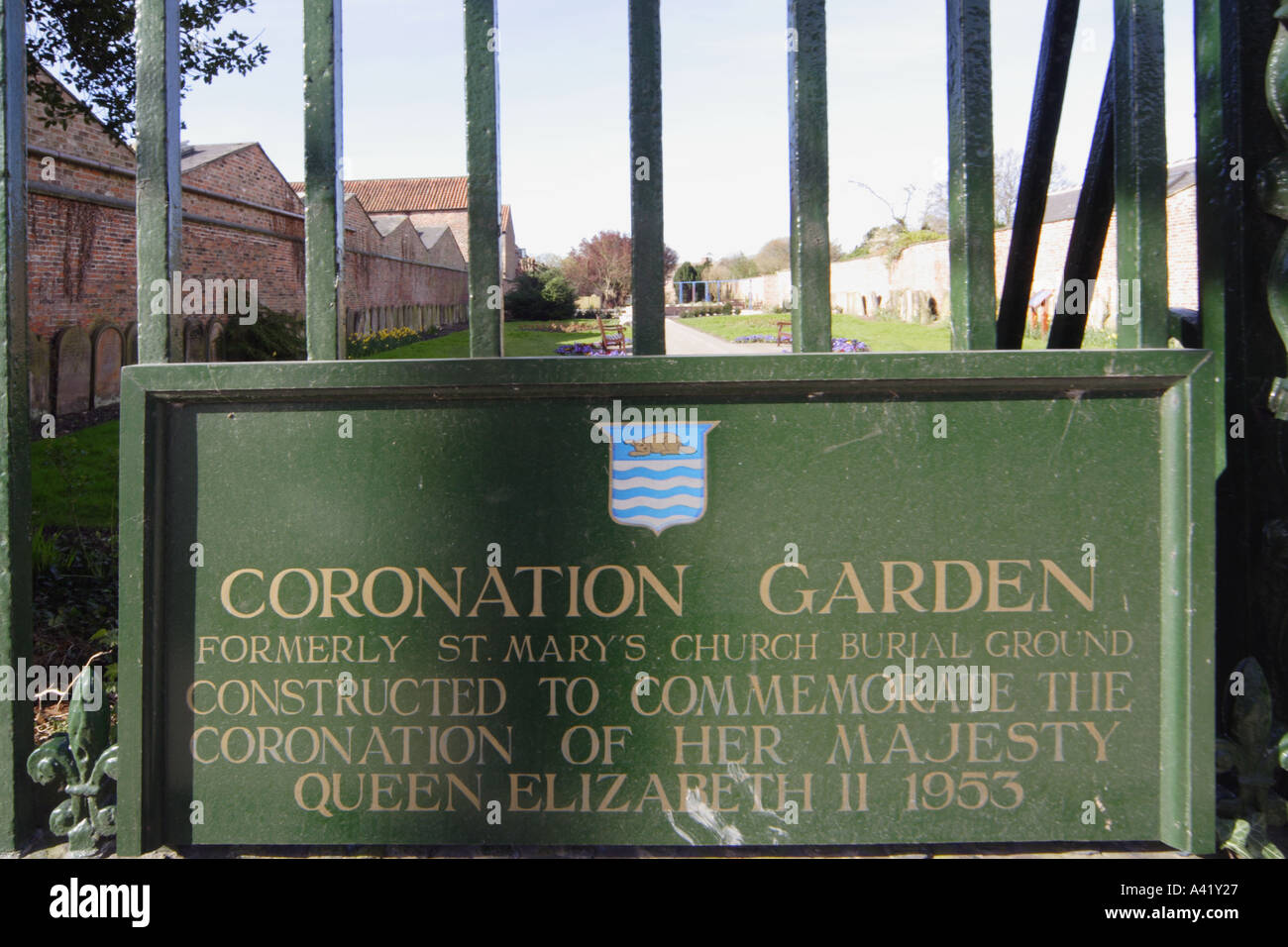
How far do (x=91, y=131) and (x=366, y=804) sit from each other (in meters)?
16.8

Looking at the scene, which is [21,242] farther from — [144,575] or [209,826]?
[209,826]

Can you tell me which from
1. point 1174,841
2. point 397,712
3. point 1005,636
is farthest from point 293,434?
point 1174,841

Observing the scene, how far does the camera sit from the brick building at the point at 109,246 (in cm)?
1324

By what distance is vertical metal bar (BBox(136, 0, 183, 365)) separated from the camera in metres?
2.13

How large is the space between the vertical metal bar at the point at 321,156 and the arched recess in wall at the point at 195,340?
48.9ft

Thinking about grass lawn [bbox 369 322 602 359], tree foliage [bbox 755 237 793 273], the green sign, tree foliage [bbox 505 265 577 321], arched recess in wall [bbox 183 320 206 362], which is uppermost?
tree foliage [bbox 755 237 793 273]

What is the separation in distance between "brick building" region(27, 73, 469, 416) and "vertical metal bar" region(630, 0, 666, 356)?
20.3ft

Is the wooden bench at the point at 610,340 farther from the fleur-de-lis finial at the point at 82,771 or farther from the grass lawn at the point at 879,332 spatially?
the fleur-de-lis finial at the point at 82,771

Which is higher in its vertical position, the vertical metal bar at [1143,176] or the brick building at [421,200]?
the brick building at [421,200]

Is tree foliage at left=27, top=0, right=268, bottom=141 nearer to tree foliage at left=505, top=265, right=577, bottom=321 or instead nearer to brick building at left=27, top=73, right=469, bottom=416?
brick building at left=27, top=73, right=469, bottom=416

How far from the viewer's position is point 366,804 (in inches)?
84.7

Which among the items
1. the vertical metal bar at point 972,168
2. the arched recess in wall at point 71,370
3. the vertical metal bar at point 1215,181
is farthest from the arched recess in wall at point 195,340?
the vertical metal bar at point 1215,181

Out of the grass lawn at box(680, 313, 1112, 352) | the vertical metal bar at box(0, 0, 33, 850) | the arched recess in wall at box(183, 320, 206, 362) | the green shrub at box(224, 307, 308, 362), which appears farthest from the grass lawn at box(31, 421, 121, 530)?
the grass lawn at box(680, 313, 1112, 352)

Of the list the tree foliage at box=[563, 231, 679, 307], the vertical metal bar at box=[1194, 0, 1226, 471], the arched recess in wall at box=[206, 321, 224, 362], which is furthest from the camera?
the tree foliage at box=[563, 231, 679, 307]
